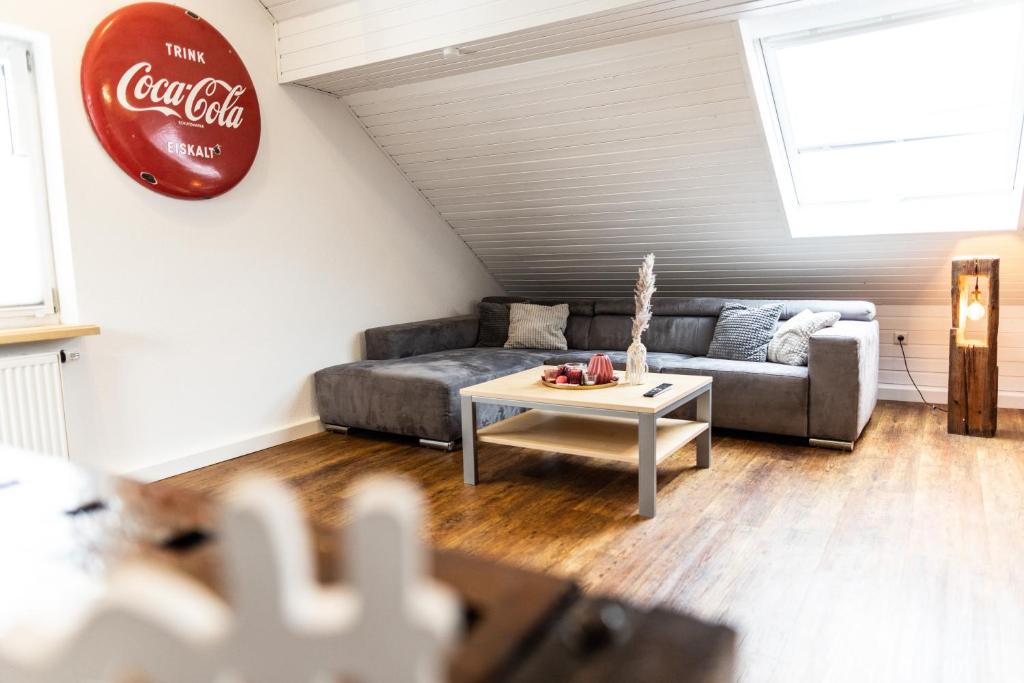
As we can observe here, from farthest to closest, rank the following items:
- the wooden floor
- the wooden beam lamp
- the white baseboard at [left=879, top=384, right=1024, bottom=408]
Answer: the white baseboard at [left=879, top=384, right=1024, bottom=408] < the wooden beam lamp < the wooden floor

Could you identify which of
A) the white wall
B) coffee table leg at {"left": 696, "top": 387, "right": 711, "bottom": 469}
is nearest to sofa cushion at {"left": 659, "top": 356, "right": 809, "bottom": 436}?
coffee table leg at {"left": 696, "top": 387, "right": 711, "bottom": 469}

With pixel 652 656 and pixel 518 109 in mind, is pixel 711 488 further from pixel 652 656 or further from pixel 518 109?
pixel 652 656

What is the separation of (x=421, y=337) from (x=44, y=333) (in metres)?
2.09

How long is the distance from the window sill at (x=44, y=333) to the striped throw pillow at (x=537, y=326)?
2.53 meters

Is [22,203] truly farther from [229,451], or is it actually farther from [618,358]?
[618,358]

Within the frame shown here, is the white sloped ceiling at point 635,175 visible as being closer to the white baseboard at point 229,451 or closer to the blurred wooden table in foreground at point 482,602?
the white baseboard at point 229,451

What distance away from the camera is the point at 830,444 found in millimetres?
3385

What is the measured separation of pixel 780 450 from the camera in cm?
342

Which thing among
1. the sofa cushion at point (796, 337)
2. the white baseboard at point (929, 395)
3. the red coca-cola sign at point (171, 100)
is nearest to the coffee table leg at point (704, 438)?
the sofa cushion at point (796, 337)


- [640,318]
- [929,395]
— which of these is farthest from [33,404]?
[929,395]

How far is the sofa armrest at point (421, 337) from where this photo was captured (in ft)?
13.6

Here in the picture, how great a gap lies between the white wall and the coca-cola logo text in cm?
19

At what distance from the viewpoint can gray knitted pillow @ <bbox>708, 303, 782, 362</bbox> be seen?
12.7 ft

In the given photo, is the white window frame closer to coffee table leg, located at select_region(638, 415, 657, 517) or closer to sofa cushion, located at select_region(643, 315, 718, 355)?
coffee table leg, located at select_region(638, 415, 657, 517)
